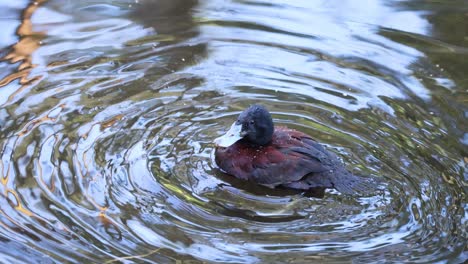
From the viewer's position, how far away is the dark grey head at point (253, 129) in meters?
5.75

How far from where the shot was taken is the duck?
220 inches

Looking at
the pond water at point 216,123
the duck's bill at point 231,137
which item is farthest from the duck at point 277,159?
the pond water at point 216,123

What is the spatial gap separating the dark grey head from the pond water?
0.26m

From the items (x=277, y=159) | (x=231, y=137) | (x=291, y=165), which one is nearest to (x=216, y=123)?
(x=231, y=137)

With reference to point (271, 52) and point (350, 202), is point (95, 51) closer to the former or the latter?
point (271, 52)

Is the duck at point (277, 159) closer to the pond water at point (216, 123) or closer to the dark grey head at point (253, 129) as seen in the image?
the dark grey head at point (253, 129)

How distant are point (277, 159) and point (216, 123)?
0.90 m

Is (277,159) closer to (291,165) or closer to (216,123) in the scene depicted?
(291,165)

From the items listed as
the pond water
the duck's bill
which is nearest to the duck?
the duck's bill

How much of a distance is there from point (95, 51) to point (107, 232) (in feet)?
9.86

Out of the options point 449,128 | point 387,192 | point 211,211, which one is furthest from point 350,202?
point 449,128

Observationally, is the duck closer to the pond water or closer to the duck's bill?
the duck's bill

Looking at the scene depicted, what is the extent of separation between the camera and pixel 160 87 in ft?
22.7

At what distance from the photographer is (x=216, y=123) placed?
6.42m
